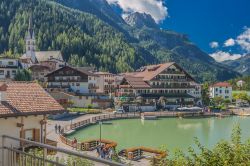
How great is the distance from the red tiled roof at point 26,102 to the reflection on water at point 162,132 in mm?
24765

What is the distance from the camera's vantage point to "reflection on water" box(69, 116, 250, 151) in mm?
46906

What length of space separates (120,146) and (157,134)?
12.1m

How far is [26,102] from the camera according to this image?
15.4 meters

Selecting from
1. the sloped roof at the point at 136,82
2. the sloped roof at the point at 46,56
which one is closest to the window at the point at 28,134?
the sloped roof at the point at 136,82

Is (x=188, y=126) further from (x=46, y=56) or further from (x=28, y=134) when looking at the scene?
(x=46, y=56)

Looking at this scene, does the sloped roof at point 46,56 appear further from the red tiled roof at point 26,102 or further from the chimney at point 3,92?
the chimney at point 3,92

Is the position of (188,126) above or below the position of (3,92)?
below

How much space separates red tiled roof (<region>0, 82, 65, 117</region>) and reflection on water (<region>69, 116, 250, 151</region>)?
24765 millimetres

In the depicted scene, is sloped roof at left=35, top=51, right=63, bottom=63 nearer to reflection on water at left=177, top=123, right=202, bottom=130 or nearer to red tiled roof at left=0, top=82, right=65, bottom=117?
reflection on water at left=177, top=123, right=202, bottom=130

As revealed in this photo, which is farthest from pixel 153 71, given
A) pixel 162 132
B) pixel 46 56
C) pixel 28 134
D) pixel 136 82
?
pixel 28 134

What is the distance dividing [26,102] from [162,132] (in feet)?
139

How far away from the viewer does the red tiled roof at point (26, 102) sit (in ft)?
46.7

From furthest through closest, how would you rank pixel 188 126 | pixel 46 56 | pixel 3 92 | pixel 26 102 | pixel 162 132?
pixel 46 56 < pixel 188 126 < pixel 162 132 < pixel 26 102 < pixel 3 92

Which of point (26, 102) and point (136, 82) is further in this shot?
point (136, 82)
